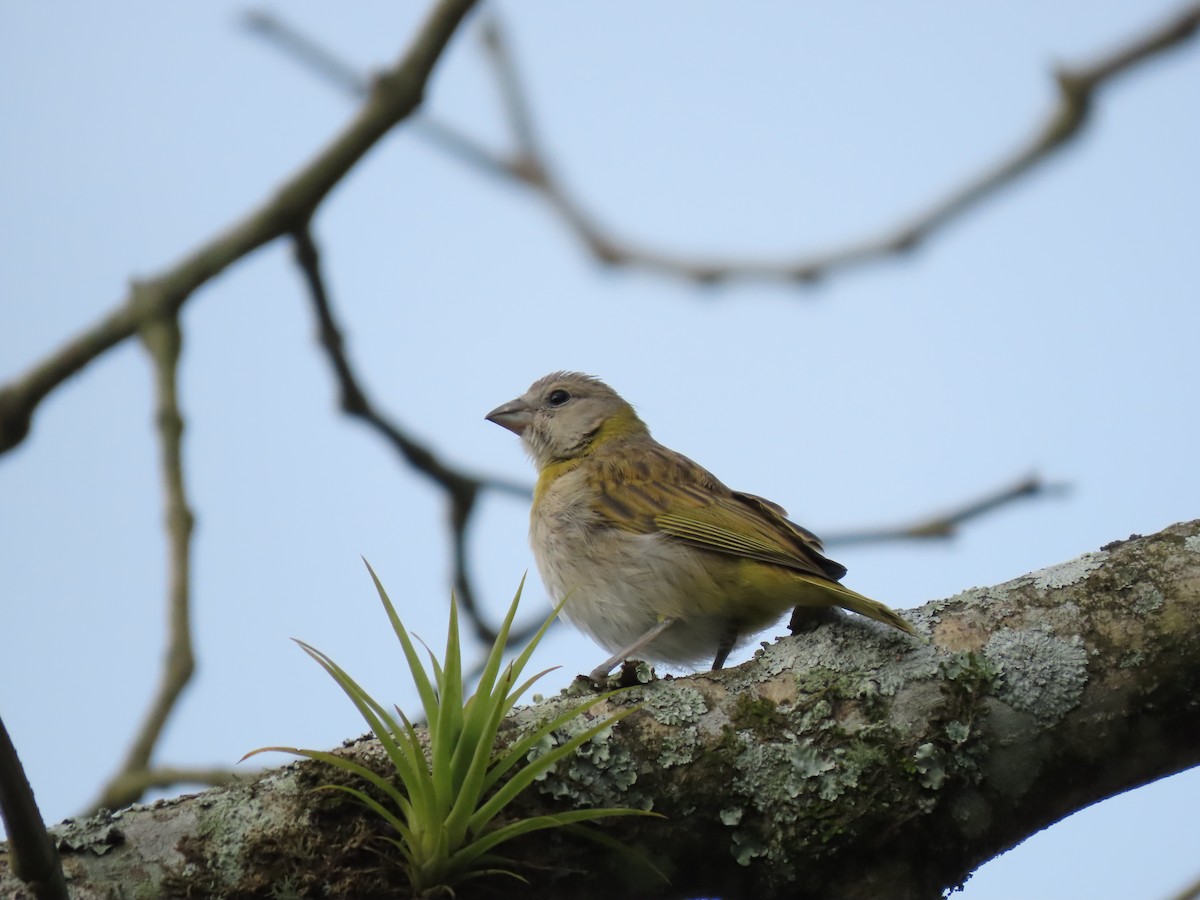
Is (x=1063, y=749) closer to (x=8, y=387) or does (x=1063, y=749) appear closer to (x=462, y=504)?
(x=462, y=504)

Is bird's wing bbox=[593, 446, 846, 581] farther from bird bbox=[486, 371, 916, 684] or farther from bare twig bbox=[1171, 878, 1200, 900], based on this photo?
bare twig bbox=[1171, 878, 1200, 900]

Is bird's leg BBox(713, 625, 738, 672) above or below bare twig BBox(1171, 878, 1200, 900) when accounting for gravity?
above

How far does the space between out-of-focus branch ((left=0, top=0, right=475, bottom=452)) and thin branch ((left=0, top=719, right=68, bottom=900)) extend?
2.31 meters

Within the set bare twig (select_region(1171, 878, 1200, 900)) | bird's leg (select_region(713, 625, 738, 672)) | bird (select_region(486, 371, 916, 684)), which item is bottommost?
bare twig (select_region(1171, 878, 1200, 900))

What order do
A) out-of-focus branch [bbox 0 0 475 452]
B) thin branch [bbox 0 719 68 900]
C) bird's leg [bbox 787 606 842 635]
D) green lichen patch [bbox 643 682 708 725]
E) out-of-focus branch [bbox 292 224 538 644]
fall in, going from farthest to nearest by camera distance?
out-of-focus branch [bbox 292 224 538 644] < out-of-focus branch [bbox 0 0 475 452] < bird's leg [bbox 787 606 842 635] < green lichen patch [bbox 643 682 708 725] < thin branch [bbox 0 719 68 900]

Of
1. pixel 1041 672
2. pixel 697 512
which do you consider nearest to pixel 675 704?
pixel 1041 672

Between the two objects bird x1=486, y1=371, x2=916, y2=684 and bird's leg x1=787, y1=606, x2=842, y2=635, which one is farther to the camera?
bird x1=486, y1=371, x2=916, y2=684

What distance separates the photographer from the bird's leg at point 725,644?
505 centimetres

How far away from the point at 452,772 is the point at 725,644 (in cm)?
220

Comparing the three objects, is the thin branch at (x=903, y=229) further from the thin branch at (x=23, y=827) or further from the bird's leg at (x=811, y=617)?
the thin branch at (x=23, y=827)

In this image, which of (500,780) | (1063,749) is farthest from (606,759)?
(1063,749)

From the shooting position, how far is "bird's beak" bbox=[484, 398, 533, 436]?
6.91 metres

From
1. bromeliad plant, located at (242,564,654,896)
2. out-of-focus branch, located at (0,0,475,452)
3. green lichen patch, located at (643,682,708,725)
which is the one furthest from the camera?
out-of-focus branch, located at (0,0,475,452)

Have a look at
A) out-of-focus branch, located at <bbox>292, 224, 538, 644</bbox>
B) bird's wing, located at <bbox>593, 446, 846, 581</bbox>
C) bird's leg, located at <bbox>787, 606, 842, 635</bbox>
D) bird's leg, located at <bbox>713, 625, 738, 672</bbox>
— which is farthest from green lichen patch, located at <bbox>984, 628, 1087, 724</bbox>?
out-of-focus branch, located at <bbox>292, 224, 538, 644</bbox>
